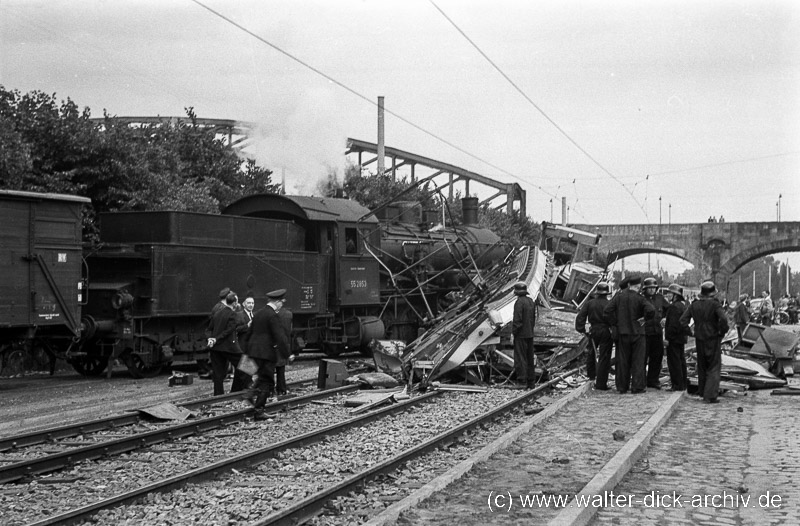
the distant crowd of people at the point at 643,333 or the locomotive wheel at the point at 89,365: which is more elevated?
the distant crowd of people at the point at 643,333

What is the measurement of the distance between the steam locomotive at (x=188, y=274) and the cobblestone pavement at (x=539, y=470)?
701 centimetres

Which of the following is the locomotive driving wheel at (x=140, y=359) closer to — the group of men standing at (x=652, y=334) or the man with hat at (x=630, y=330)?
the group of men standing at (x=652, y=334)

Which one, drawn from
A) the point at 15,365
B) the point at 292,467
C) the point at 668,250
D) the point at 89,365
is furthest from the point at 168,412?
the point at 668,250

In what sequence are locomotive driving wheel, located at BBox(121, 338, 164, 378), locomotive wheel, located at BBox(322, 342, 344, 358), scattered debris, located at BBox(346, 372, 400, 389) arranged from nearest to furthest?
scattered debris, located at BBox(346, 372, 400, 389)
locomotive driving wheel, located at BBox(121, 338, 164, 378)
locomotive wheel, located at BBox(322, 342, 344, 358)

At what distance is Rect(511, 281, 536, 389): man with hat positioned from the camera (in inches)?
566

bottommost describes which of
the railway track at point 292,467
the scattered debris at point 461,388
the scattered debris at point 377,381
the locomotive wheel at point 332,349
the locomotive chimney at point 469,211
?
the railway track at point 292,467

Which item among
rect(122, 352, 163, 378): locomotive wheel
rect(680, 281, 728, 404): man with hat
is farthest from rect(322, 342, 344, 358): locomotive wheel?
rect(680, 281, 728, 404): man with hat

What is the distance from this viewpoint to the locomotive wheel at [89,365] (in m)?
17.6

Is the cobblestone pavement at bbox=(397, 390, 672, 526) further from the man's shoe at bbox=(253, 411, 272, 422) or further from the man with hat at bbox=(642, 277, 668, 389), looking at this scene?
the man's shoe at bbox=(253, 411, 272, 422)

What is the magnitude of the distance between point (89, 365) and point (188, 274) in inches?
114

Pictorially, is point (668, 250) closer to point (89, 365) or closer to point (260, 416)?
point (89, 365)

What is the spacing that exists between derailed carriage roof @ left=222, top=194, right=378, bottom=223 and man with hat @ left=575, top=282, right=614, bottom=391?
6941 millimetres

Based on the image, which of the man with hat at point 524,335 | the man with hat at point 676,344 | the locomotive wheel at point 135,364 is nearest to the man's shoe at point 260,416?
the man with hat at point 524,335

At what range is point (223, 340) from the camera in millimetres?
13422
